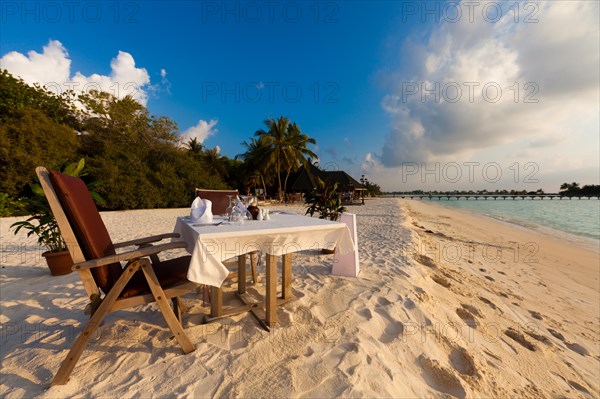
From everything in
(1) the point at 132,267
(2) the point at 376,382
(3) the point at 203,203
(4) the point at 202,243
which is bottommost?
(2) the point at 376,382

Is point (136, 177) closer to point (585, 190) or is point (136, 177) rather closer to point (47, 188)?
point (47, 188)

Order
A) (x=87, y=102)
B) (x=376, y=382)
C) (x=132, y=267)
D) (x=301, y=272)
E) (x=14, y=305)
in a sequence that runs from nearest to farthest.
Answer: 1. (x=376, y=382)
2. (x=132, y=267)
3. (x=14, y=305)
4. (x=301, y=272)
5. (x=87, y=102)

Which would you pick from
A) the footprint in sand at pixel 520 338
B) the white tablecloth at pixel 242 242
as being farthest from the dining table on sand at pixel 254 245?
the footprint in sand at pixel 520 338

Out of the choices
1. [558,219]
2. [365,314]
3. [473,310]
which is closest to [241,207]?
[365,314]

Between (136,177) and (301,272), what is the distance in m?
15.8

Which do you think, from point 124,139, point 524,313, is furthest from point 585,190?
point 124,139

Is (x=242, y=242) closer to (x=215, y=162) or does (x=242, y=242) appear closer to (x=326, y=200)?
(x=326, y=200)

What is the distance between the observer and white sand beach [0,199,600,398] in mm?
1452

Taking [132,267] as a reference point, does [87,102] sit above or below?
→ above

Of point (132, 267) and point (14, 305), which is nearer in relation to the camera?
point (132, 267)

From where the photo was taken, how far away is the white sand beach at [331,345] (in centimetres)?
145

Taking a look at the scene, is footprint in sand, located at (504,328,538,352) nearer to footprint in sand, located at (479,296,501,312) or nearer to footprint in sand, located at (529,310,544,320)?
footprint in sand, located at (479,296,501,312)

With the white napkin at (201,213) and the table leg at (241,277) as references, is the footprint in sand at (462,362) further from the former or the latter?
the white napkin at (201,213)

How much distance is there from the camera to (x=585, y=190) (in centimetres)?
6806
